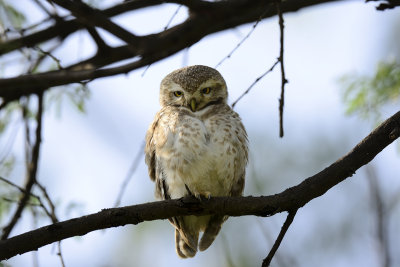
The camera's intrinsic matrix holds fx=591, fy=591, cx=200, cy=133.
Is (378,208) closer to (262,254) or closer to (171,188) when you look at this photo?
(171,188)

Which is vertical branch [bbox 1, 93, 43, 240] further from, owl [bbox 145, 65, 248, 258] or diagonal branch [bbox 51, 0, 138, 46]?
diagonal branch [bbox 51, 0, 138, 46]

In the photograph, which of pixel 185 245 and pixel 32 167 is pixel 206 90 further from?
pixel 32 167

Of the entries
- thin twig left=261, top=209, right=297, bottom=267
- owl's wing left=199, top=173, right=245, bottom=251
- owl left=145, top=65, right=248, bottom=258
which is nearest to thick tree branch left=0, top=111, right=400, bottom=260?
thin twig left=261, top=209, right=297, bottom=267

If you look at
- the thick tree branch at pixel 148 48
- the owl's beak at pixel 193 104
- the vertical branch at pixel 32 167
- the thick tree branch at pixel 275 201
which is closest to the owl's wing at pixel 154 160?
the owl's beak at pixel 193 104

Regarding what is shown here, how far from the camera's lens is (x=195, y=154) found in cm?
405

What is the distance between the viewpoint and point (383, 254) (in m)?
3.52

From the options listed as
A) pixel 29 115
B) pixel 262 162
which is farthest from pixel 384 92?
pixel 262 162

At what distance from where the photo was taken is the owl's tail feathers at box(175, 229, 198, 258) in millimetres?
4455

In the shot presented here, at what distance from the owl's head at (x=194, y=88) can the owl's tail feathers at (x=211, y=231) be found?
88 cm

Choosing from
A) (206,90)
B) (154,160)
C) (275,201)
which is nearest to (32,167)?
(154,160)

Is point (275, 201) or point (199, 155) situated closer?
point (275, 201)

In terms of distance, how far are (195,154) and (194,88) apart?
0.89 metres

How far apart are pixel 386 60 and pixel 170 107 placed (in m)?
1.92

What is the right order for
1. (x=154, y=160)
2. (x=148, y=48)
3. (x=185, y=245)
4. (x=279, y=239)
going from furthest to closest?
(x=185, y=245) → (x=154, y=160) → (x=279, y=239) → (x=148, y=48)
